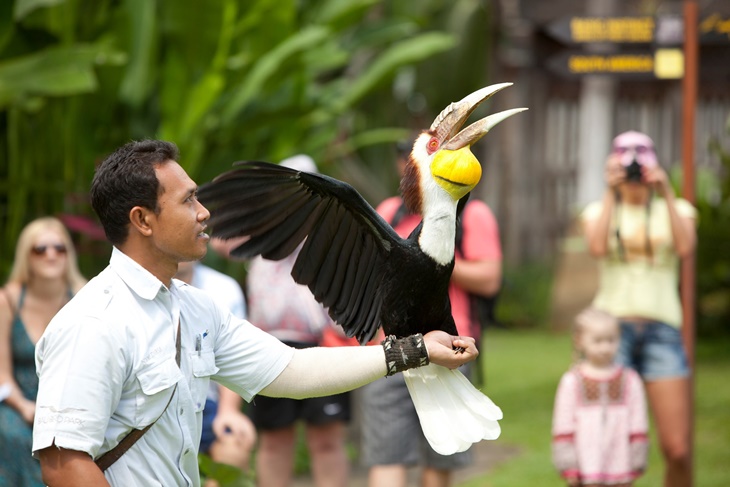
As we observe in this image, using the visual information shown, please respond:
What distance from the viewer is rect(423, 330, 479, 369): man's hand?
2490 mm

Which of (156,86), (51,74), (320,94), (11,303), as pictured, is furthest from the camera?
(320,94)

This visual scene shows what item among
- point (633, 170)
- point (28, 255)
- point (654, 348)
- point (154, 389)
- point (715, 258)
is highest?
point (715, 258)

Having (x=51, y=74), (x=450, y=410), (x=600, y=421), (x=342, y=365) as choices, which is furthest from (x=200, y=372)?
(x=51, y=74)

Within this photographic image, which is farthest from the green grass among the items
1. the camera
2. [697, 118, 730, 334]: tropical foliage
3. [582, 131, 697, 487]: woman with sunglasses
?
the camera

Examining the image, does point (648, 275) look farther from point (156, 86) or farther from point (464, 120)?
point (156, 86)

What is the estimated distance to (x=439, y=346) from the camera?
2.49 metres

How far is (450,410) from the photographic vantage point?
256cm

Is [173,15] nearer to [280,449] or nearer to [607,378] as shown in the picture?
[280,449]

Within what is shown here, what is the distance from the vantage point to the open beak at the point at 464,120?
2363 millimetres

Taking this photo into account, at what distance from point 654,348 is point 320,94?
3767 millimetres

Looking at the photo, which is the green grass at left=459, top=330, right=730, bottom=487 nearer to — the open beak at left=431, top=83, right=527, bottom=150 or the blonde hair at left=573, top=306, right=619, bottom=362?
the blonde hair at left=573, top=306, right=619, bottom=362

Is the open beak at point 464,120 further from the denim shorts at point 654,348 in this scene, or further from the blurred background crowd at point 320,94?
the denim shorts at point 654,348

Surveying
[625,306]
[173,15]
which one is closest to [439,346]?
[625,306]

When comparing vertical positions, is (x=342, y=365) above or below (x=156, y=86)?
below
